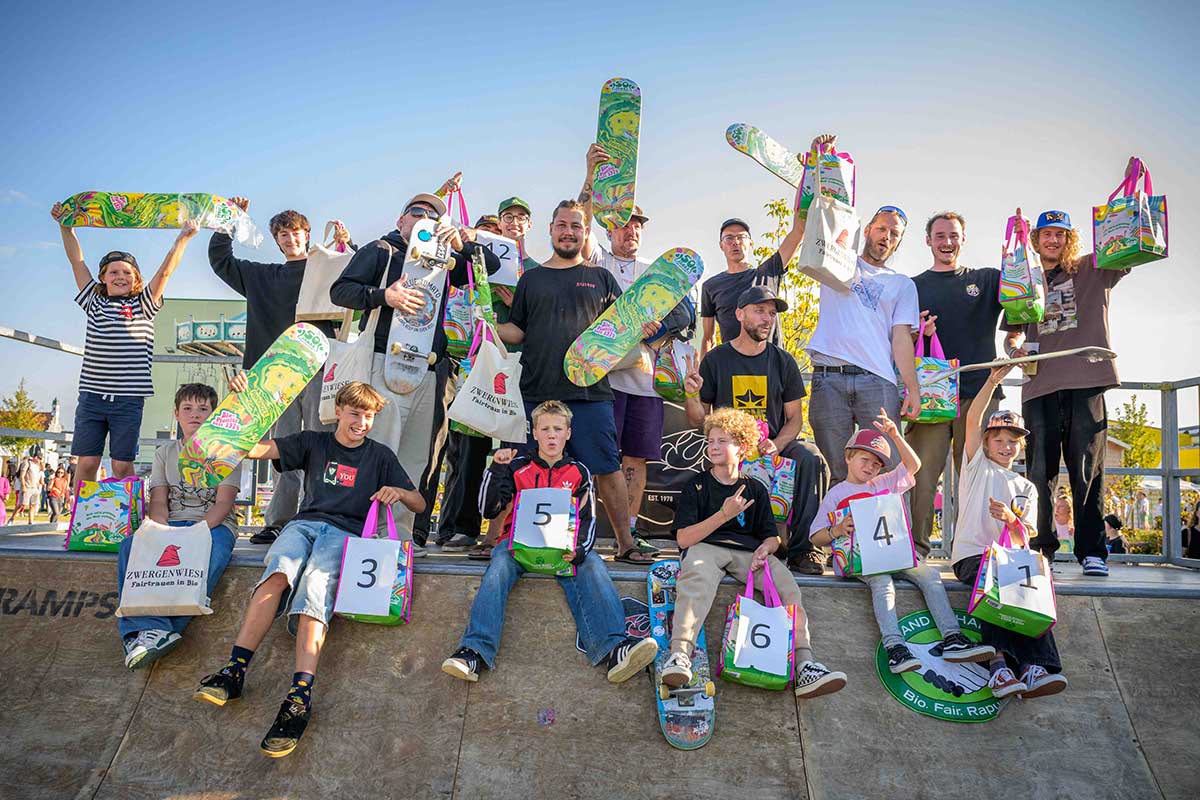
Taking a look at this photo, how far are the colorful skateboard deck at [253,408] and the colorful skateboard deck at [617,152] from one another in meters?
1.97

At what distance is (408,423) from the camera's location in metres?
5.05

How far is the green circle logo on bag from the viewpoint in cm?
383

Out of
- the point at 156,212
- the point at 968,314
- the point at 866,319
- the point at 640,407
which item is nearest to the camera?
the point at 866,319

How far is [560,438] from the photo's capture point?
14.5 ft

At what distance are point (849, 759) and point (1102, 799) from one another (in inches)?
40.1

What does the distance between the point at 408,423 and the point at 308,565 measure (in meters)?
1.26

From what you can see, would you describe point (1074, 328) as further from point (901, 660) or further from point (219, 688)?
point (219, 688)

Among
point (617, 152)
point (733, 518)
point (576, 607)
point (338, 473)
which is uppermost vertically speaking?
point (617, 152)

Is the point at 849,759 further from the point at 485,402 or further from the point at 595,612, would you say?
the point at 485,402

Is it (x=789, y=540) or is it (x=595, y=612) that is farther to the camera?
(x=789, y=540)

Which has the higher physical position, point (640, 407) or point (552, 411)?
point (640, 407)

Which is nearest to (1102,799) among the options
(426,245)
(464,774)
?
(464,774)

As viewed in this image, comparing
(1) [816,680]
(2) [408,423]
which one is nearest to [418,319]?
(2) [408,423]

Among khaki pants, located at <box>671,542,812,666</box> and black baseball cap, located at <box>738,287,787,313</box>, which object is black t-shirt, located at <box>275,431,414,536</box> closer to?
khaki pants, located at <box>671,542,812,666</box>
